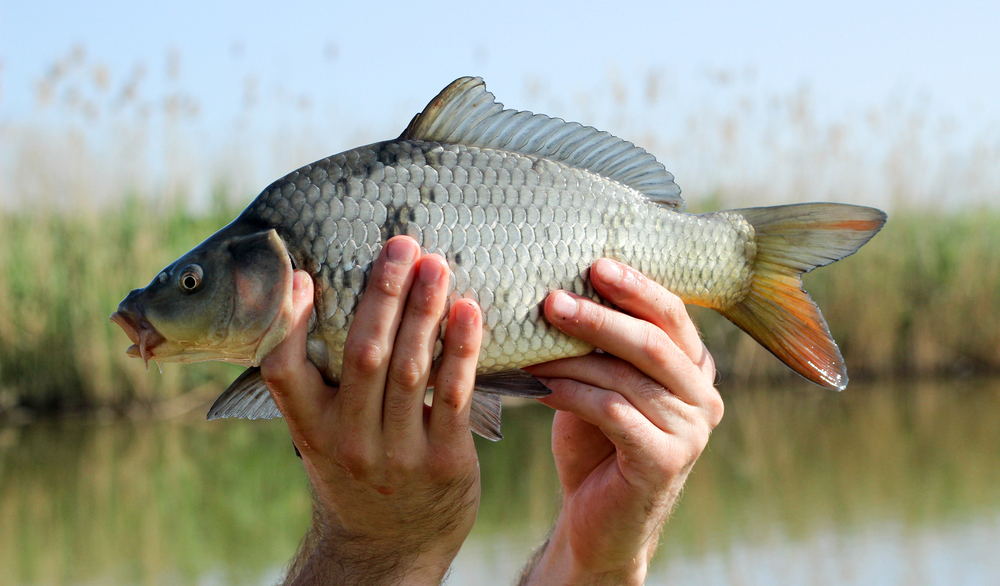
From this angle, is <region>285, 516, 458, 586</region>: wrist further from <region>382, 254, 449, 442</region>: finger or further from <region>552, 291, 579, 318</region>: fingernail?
<region>552, 291, 579, 318</region>: fingernail

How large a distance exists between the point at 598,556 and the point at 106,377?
489 centimetres

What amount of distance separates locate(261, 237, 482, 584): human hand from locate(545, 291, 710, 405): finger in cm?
14

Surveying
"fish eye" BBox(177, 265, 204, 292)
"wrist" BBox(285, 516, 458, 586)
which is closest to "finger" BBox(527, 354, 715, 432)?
"wrist" BBox(285, 516, 458, 586)

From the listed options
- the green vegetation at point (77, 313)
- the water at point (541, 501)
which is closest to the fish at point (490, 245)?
the water at point (541, 501)

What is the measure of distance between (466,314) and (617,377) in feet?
1.03

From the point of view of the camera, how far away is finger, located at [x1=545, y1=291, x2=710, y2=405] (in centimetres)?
134

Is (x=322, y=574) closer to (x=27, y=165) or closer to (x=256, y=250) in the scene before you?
(x=256, y=250)

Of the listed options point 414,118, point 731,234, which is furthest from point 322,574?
point 731,234

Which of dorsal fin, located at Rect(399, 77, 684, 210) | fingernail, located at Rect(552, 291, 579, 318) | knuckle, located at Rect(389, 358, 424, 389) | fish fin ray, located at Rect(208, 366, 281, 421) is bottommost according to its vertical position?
fish fin ray, located at Rect(208, 366, 281, 421)

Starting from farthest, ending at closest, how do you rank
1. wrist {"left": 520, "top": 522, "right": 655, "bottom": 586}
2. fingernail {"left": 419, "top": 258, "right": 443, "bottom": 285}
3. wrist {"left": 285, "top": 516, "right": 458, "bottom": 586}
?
wrist {"left": 520, "top": 522, "right": 655, "bottom": 586}, wrist {"left": 285, "top": 516, "right": 458, "bottom": 586}, fingernail {"left": 419, "top": 258, "right": 443, "bottom": 285}

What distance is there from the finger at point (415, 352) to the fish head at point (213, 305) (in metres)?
0.17

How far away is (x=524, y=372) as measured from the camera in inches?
55.3

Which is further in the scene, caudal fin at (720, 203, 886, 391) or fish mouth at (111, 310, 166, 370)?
caudal fin at (720, 203, 886, 391)

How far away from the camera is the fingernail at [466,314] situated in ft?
4.19
